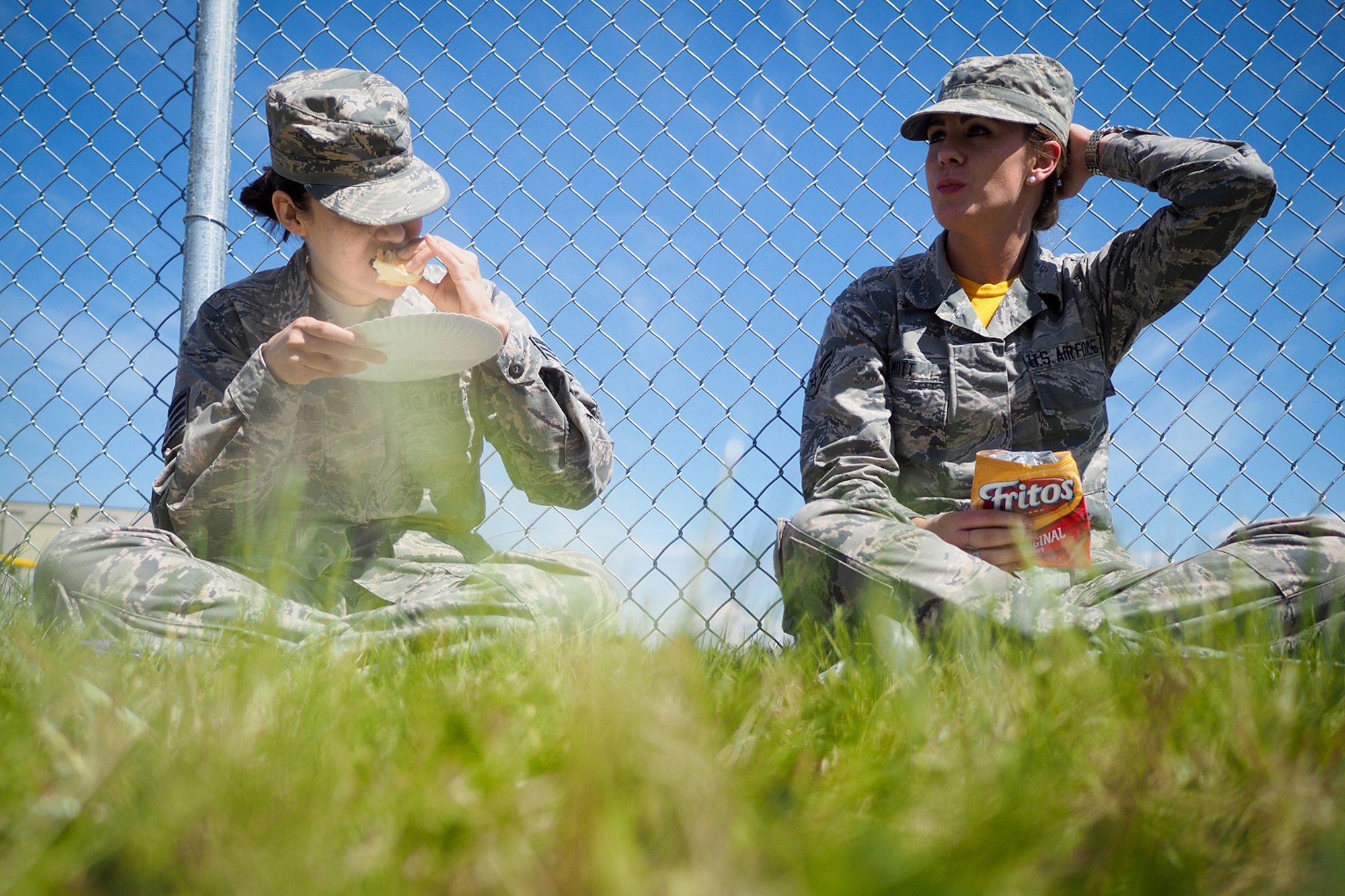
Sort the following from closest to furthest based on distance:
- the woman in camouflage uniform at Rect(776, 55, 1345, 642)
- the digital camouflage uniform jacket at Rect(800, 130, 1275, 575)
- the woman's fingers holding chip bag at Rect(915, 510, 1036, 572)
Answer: the woman's fingers holding chip bag at Rect(915, 510, 1036, 572) < the woman in camouflage uniform at Rect(776, 55, 1345, 642) < the digital camouflage uniform jacket at Rect(800, 130, 1275, 575)

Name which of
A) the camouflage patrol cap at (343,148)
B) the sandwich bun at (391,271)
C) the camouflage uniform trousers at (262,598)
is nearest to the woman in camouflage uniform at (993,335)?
the camouflage uniform trousers at (262,598)

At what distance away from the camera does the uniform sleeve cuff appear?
1.91m

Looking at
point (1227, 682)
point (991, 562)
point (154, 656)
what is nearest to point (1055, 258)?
point (991, 562)

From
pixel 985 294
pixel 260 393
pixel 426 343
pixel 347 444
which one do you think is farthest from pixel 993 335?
pixel 260 393

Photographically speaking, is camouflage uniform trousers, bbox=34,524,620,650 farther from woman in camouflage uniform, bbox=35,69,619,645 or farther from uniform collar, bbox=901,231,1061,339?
uniform collar, bbox=901,231,1061,339

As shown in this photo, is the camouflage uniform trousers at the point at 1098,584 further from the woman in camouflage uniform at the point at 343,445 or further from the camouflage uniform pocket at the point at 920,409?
the woman in camouflage uniform at the point at 343,445

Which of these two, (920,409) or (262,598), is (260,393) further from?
(920,409)

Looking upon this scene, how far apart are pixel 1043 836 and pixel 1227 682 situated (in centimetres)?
49

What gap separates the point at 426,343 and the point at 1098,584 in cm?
166

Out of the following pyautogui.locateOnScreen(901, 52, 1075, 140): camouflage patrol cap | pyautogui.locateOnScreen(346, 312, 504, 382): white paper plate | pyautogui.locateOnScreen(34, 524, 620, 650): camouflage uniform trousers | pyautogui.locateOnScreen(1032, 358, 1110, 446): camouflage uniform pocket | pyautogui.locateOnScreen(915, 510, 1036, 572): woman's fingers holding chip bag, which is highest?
pyautogui.locateOnScreen(901, 52, 1075, 140): camouflage patrol cap

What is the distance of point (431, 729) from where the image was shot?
2.49 feet

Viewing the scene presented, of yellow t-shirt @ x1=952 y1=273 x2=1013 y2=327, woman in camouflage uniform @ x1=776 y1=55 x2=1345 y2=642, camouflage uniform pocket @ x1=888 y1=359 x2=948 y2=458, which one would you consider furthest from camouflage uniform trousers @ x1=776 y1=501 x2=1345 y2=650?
yellow t-shirt @ x1=952 y1=273 x2=1013 y2=327

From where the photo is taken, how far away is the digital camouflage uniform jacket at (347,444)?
1983 millimetres

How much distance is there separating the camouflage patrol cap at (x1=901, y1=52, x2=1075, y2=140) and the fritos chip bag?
1.10m
